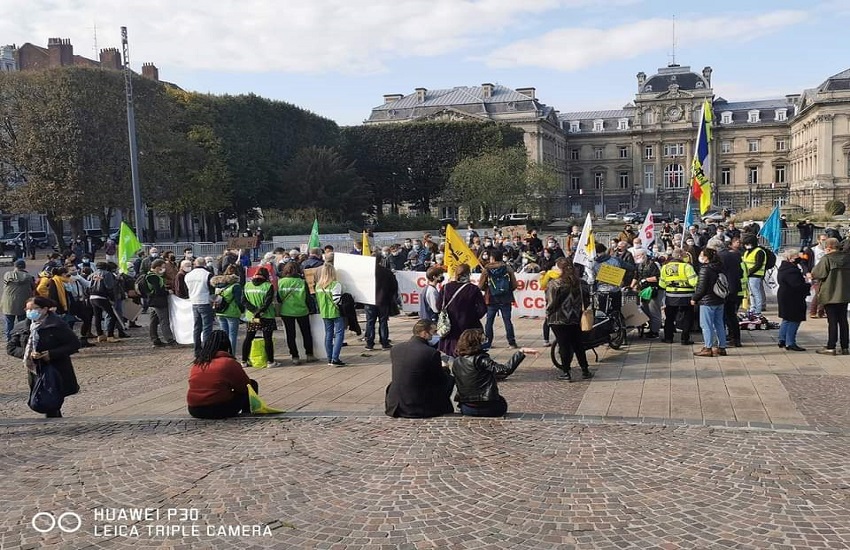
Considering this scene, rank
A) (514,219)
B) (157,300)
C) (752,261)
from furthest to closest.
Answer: (514,219) → (752,261) → (157,300)

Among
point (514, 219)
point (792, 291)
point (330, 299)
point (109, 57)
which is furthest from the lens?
point (109, 57)

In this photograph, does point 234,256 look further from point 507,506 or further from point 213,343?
point 507,506

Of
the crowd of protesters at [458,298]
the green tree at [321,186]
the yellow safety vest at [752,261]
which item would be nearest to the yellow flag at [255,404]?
the crowd of protesters at [458,298]

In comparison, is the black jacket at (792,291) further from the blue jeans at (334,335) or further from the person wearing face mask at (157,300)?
the person wearing face mask at (157,300)

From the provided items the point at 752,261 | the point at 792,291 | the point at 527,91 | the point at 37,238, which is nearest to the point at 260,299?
the point at 792,291

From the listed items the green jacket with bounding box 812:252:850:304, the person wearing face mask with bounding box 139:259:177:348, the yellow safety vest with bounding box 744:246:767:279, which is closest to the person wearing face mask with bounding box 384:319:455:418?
the green jacket with bounding box 812:252:850:304

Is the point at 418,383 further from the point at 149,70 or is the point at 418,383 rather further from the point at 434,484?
the point at 149,70

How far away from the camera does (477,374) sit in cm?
798

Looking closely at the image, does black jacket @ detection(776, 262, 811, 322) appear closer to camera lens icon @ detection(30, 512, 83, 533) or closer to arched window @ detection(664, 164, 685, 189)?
camera lens icon @ detection(30, 512, 83, 533)

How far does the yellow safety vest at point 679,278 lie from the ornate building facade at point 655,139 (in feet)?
270

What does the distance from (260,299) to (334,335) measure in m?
1.36

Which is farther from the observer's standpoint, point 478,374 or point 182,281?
point 182,281

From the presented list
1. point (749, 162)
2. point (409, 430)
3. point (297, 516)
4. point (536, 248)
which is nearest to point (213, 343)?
point (409, 430)

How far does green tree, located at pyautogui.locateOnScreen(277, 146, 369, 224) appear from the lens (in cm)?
5472
